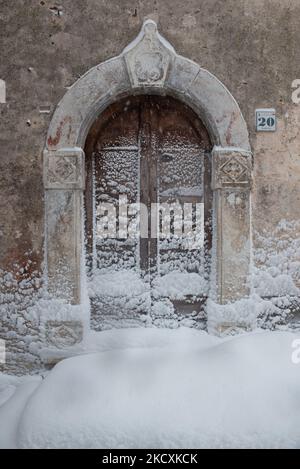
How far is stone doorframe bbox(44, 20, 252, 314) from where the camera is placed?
3230 mm

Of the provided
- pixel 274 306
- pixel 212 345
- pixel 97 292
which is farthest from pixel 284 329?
pixel 97 292

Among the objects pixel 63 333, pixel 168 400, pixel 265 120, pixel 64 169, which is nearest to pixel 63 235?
pixel 64 169

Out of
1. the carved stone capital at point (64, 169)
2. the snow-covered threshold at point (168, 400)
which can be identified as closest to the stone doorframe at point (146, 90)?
the carved stone capital at point (64, 169)

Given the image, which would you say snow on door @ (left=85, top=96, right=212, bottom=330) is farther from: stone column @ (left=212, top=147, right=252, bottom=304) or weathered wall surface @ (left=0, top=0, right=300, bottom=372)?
weathered wall surface @ (left=0, top=0, right=300, bottom=372)

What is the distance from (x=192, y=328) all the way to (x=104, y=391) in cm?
94

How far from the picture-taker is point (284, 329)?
3.36 metres

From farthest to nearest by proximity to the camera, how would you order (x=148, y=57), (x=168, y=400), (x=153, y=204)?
(x=153, y=204)
(x=148, y=57)
(x=168, y=400)

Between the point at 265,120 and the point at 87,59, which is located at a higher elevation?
the point at 87,59

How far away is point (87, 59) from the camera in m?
3.26

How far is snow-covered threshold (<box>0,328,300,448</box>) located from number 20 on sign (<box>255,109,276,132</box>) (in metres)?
1.47

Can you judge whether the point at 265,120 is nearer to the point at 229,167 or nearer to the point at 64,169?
the point at 229,167

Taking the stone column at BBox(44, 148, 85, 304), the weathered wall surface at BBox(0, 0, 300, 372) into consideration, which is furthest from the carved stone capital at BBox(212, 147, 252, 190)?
the stone column at BBox(44, 148, 85, 304)

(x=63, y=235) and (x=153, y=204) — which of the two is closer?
(x=63, y=235)

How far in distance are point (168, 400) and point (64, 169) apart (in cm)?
172
